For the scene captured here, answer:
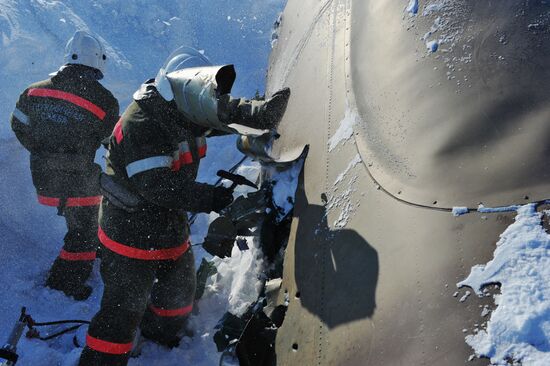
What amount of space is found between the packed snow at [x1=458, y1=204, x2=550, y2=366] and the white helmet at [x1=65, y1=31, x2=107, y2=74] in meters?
3.46

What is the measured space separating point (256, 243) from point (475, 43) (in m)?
1.70

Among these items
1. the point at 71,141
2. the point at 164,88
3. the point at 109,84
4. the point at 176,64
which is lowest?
the point at 164,88

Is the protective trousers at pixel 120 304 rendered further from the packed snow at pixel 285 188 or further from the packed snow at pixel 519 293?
the packed snow at pixel 519 293

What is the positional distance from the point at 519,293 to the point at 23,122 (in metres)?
3.62

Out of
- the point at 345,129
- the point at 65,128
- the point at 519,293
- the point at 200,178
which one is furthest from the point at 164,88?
the point at 200,178

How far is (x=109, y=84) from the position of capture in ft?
25.0

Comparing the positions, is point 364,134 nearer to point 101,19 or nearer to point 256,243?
point 256,243

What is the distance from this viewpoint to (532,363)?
1.14m

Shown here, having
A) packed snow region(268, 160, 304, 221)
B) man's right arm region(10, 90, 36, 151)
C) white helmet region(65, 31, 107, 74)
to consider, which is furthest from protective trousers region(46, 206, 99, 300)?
packed snow region(268, 160, 304, 221)

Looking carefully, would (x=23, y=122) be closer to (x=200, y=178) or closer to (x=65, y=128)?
(x=65, y=128)

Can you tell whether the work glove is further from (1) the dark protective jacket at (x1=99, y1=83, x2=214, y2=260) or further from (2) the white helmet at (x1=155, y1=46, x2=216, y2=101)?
(2) the white helmet at (x1=155, y1=46, x2=216, y2=101)

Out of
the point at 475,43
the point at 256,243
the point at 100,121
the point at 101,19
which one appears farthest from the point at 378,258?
the point at 101,19

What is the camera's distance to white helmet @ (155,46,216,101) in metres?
2.36

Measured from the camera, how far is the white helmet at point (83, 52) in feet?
12.5
